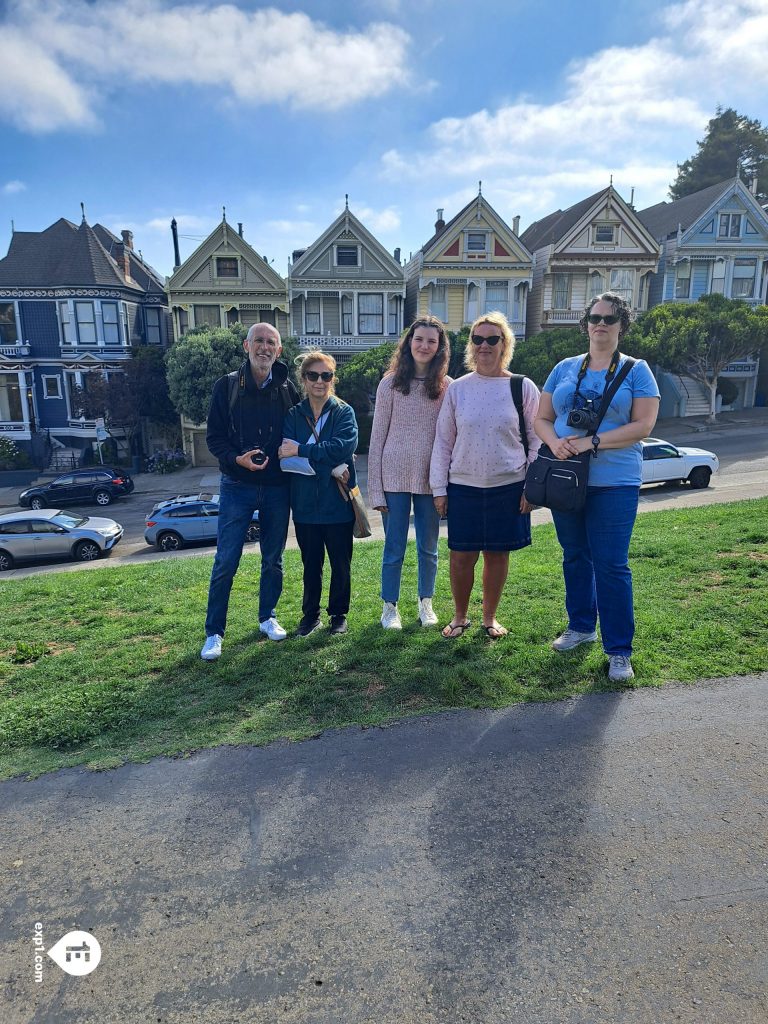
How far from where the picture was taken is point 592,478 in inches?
172

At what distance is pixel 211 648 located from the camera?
4887 mm

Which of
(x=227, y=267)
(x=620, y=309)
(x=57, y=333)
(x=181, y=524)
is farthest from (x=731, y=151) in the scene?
(x=620, y=309)

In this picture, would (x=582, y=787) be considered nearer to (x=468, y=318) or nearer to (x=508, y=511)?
(x=508, y=511)

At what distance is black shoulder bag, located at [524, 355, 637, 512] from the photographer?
14.0 ft

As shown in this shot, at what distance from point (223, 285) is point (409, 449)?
33554mm

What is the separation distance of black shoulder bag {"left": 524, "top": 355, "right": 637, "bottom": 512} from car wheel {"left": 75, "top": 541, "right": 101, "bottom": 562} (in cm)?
1690

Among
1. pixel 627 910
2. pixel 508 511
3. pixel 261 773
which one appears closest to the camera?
pixel 627 910

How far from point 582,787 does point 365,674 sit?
1.66m

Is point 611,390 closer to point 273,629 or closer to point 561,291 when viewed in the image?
point 273,629

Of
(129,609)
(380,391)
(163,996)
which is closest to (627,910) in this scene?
(163,996)

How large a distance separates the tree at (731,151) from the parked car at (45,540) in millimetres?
58804

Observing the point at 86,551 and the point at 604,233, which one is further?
the point at 604,233

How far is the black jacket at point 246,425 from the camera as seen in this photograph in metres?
5.11

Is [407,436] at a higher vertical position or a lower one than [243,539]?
higher
